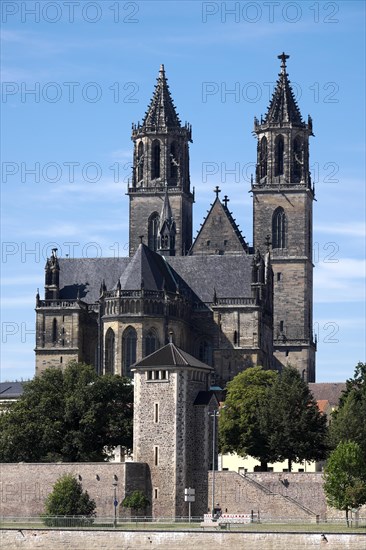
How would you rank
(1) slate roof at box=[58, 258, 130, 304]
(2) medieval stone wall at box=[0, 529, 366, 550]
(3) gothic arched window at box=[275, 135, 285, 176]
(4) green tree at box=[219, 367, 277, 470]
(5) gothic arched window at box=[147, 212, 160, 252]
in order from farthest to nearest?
(3) gothic arched window at box=[275, 135, 285, 176] < (5) gothic arched window at box=[147, 212, 160, 252] < (1) slate roof at box=[58, 258, 130, 304] < (4) green tree at box=[219, 367, 277, 470] < (2) medieval stone wall at box=[0, 529, 366, 550]

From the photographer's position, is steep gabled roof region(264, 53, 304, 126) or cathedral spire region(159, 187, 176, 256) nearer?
cathedral spire region(159, 187, 176, 256)

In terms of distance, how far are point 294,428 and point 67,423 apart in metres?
14.1

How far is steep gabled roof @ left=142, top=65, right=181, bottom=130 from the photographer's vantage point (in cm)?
16675

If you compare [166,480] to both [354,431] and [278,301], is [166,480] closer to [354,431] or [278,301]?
[354,431]

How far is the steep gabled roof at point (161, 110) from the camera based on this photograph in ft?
547

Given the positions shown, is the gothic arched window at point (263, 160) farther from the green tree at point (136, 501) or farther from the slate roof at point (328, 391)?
the green tree at point (136, 501)

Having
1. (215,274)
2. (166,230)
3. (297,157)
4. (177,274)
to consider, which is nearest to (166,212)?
(166,230)

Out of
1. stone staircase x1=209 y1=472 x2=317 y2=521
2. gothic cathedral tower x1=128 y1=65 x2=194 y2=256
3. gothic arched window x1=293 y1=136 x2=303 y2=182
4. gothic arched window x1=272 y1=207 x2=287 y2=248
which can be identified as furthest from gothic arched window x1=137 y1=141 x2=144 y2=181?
stone staircase x1=209 y1=472 x2=317 y2=521

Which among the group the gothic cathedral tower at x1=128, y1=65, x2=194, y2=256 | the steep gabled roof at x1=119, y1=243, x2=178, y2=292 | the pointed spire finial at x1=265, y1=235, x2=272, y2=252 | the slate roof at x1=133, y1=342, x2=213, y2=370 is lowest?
the slate roof at x1=133, y1=342, x2=213, y2=370

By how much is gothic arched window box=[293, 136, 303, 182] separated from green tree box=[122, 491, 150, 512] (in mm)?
67928

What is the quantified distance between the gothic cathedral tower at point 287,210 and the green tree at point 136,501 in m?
59.7

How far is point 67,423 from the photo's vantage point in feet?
384

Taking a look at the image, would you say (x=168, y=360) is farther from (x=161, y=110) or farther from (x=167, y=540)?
(x=161, y=110)

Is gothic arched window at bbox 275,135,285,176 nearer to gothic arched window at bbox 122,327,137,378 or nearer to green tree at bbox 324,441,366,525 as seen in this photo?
gothic arched window at bbox 122,327,137,378
